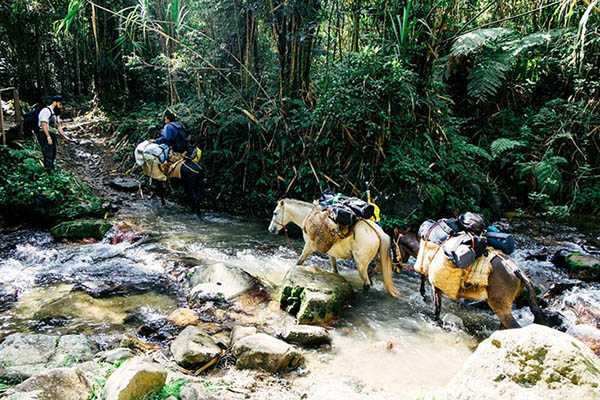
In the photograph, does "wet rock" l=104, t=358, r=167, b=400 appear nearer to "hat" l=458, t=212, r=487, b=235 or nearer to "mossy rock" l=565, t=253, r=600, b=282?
"hat" l=458, t=212, r=487, b=235

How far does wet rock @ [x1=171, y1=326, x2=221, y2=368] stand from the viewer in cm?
347

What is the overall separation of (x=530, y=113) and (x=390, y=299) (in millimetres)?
8410

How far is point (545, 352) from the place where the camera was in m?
2.18

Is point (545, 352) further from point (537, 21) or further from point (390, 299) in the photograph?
point (537, 21)

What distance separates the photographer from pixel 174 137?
811 cm

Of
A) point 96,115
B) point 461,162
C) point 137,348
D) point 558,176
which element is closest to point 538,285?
point 461,162

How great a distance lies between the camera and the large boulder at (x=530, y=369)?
81.0 inches

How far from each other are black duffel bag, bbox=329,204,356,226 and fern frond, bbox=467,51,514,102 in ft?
19.2

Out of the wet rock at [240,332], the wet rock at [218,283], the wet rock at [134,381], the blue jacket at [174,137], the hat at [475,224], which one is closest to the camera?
the wet rock at [134,381]

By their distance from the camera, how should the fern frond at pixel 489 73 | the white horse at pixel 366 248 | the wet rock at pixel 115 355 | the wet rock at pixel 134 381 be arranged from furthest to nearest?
the fern frond at pixel 489 73 < the white horse at pixel 366 248 < the wet rock at pixel 115 355 < the wet rock at pixel 134 381

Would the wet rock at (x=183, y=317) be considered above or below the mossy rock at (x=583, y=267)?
above

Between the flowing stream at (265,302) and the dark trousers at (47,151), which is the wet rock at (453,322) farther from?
the dark trousers at (47,151)

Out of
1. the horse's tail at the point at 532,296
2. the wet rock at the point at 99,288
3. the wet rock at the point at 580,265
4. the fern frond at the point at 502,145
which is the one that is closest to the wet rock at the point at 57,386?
the wet rock at the point at 99,288

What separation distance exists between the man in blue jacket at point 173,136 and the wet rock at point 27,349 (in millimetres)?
5116
